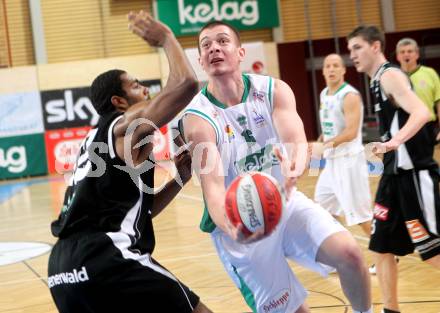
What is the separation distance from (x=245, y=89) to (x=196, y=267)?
339 centimetres

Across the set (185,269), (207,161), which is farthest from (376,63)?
(185,269)

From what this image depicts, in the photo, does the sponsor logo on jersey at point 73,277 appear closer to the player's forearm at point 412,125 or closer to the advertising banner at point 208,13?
the player's forearm at point 412,125

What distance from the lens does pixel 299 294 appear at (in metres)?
3.99

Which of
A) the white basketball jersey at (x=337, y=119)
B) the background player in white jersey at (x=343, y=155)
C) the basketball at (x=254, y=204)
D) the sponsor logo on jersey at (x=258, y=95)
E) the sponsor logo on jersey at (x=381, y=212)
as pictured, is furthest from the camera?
the white basketball jersey at (x=337, y=119)

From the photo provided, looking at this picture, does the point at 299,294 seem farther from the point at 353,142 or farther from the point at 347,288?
the point at 353,142

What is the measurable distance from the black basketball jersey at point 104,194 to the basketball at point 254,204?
457 millimetres

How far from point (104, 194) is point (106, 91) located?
1.69 feet

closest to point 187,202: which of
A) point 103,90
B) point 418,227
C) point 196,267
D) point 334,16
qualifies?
point 196,267

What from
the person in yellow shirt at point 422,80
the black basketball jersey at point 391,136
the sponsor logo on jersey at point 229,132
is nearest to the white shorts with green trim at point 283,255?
the sponsor logo on jersey at point 229,132

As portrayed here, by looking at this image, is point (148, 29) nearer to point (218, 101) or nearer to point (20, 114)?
point (218, 101)

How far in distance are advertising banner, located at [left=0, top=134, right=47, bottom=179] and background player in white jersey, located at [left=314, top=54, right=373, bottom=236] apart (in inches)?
479

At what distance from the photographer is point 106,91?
3527mm

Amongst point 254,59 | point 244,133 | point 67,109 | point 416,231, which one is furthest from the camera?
point 254,59

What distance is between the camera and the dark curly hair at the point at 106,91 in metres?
3.53
